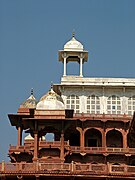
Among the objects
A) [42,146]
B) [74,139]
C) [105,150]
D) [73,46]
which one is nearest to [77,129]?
[74,139]

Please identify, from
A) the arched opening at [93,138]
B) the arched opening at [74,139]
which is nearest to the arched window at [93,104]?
the arched opening at [93,138]

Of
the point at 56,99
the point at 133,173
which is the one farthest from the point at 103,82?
the point at 133,173

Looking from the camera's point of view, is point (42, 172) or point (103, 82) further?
point (103, 82)

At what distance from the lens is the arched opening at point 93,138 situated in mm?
52938

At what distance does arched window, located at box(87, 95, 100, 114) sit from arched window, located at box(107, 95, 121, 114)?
1.14 meters

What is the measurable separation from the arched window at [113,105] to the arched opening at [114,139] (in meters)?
2.51

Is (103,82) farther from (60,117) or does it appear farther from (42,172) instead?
(42,172)

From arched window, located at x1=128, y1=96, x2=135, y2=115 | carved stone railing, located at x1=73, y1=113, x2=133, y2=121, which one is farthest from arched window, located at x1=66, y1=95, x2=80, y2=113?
arched window, located at x1=128, y1=96, x2=135, y2=115

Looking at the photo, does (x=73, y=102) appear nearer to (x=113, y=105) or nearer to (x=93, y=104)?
(x=93, y=104)

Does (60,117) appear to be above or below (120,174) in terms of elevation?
above

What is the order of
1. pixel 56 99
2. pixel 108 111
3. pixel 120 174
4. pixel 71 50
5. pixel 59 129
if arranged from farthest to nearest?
1. pixel 71 50
2. pixel 108 111
3. pixel 56 99
4. pixel 59 129
5. pixel 120 174

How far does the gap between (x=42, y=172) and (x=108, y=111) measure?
19.2 m

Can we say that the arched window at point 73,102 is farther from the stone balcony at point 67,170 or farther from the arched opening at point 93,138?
the stone balcony at point 67,170

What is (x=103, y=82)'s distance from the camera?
54.9 metres
